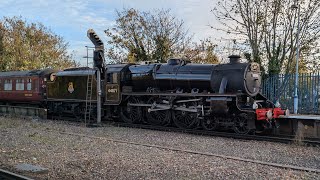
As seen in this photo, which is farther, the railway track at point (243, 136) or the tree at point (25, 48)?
the tree at point (25, 48)

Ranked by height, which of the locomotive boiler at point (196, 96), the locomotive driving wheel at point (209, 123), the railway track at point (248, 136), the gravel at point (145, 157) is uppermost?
the locomotive boiler at point (196, 96)

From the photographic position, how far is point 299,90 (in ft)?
68.2

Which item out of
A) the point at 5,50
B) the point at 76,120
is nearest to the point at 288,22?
the point at 76,120

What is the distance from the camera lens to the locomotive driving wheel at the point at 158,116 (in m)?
16.0

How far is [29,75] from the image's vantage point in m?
24.1

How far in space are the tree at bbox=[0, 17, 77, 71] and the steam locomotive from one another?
24.6 metres

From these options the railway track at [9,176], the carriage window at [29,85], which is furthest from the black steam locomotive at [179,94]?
the railway track at [9,176]

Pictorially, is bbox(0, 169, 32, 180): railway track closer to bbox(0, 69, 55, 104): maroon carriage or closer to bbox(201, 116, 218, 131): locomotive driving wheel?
bbox(201, 116, 218, 131): locomotive driving wheel

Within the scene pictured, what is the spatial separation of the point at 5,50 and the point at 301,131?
3767 centimetres

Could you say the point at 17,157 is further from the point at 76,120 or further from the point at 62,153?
the point at 76,120

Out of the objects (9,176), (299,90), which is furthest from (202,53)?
(9,176)

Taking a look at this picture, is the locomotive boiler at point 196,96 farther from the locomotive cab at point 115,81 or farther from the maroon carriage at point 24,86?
the maroon carriage at point 24,86

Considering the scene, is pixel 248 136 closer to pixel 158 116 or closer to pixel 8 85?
pixel 158 116

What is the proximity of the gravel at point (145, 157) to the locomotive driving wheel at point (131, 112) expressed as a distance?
296 cm
